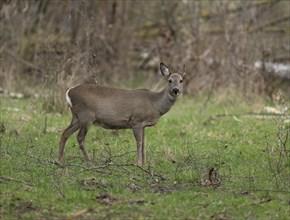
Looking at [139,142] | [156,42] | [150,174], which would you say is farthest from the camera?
[156,42]

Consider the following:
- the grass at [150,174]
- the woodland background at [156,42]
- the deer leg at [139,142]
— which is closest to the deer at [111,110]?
the deer leg at [139,142]

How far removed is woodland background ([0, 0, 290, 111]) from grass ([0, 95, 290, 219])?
132 inches

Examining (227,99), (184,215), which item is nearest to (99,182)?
(184,215)

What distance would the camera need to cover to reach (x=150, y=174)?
334 inches

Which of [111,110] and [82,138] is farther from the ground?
[111,110]

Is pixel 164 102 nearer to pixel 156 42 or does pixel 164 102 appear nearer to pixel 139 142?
pixel 139 142

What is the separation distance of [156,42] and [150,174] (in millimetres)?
11486

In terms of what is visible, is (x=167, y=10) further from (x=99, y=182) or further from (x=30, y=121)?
(x=99, y=182)

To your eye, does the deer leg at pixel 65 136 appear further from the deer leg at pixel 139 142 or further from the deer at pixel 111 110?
the deer leg at pixel 139 142

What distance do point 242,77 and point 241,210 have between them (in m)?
9.88

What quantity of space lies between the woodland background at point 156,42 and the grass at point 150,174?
336 centimetres

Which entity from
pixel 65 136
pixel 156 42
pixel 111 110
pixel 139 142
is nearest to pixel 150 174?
pixel 139 142

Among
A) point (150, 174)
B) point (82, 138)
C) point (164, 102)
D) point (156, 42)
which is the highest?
point (156, 42)

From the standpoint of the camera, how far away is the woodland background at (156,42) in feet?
55.2
